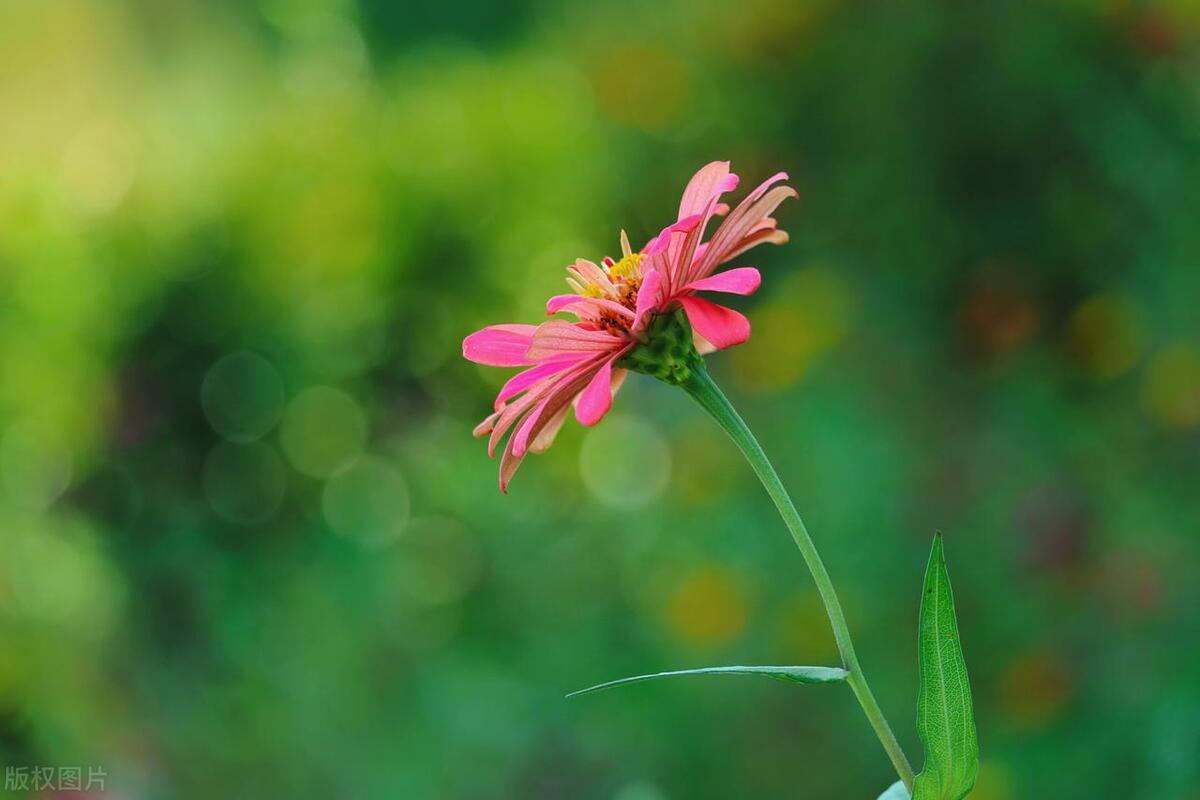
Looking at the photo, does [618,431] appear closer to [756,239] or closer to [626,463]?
[626,463]

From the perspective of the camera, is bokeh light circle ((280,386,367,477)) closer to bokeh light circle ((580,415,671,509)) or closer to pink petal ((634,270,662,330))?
bokeh light circle ((580,415,671,509))

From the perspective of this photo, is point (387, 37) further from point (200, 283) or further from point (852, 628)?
point (852, 628)

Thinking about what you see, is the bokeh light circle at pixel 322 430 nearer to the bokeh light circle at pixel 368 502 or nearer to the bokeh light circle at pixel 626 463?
the bokeh light circle at pixel 368 502

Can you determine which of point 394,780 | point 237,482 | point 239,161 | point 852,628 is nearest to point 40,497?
point 237,482

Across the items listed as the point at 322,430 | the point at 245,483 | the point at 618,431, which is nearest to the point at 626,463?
the point at 618,431

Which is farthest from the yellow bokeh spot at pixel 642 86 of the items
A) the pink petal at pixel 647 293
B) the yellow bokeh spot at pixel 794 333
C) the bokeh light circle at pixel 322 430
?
the pink petal at pixel 647 293

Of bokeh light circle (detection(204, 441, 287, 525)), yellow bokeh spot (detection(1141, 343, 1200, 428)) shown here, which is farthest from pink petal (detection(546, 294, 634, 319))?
bokeh light circle (detection(204, 441, 287, 525))

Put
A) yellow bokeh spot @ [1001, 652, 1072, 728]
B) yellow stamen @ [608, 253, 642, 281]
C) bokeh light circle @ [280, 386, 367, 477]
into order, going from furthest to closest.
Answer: bokeh light circle @ [280, 386, 367, 477] → yellow bokeh spot @ [1001, 652, 1072, 728] → yellow stamen @ [608, 253, 642, 281]
